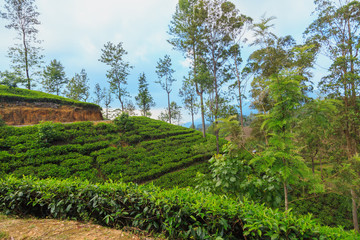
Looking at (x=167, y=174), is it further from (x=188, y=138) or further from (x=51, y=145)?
(x=51, y=145)

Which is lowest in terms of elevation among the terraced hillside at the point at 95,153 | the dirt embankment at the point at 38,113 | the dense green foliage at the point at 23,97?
the terraced hillside at the point at 95,153

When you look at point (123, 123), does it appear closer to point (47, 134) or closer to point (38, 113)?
point (47, 134)

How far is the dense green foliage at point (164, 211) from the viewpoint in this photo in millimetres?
1593

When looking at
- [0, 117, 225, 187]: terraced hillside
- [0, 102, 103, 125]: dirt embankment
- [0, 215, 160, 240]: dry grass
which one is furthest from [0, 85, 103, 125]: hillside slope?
[0, 215, 160, 240]: dry grass

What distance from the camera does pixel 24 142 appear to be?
826 centimetres

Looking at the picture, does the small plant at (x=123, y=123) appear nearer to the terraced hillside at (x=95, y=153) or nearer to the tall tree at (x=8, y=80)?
the terraced hillside at (x=95, y=153)

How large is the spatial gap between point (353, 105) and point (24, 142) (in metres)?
15.9

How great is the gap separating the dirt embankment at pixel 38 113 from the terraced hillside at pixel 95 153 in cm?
436

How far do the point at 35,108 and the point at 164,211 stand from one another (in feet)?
52.2

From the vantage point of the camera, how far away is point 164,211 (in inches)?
79.4

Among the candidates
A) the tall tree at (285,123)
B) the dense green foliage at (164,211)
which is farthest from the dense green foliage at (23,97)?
the tall tree at (285,123)

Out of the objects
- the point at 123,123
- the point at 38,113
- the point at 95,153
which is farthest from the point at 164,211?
the point at 38,113

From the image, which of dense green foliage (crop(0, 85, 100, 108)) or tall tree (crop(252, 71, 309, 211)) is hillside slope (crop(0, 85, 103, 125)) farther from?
tall tree (crop(252, 71, 309, 211))

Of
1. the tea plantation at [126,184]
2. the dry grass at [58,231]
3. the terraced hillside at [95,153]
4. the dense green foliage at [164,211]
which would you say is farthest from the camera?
the terraced hillside at [95,153]
